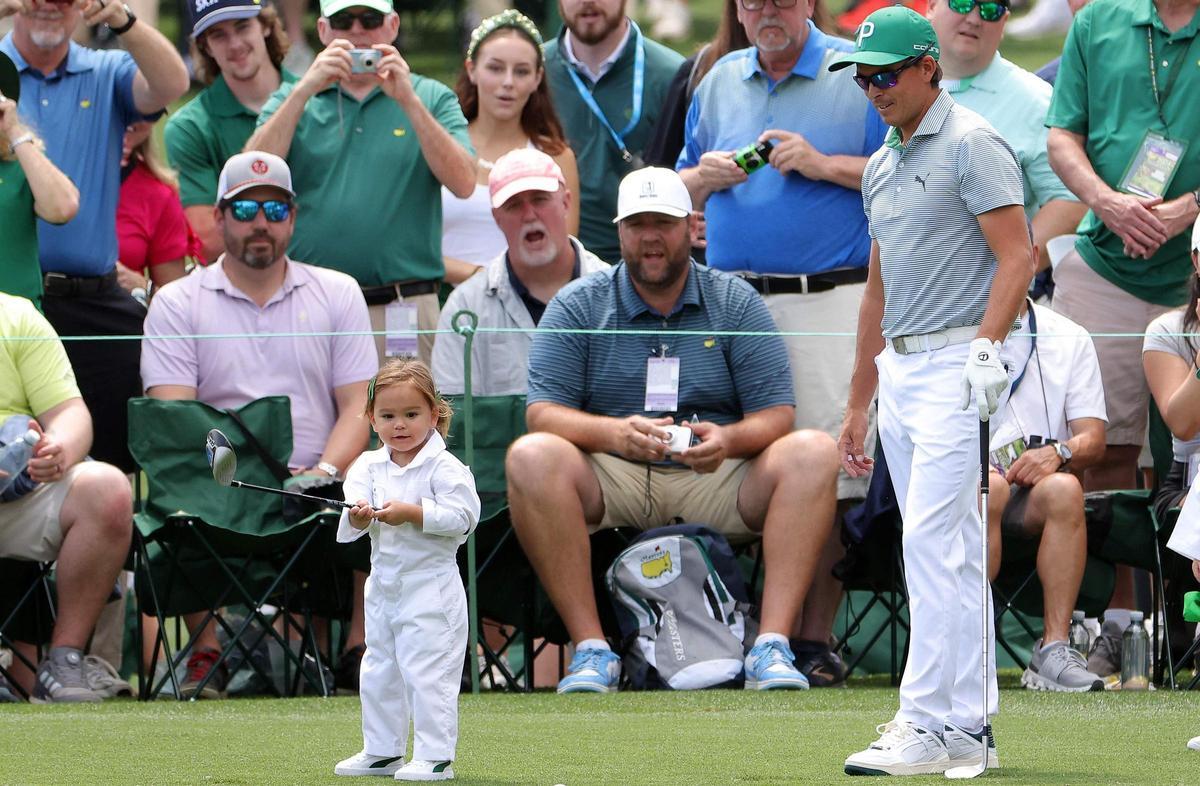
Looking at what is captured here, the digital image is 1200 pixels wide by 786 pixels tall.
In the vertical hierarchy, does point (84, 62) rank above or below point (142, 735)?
above

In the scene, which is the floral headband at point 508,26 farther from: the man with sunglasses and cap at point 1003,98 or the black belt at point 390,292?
the man with sunglasses and cap at point 1003,98

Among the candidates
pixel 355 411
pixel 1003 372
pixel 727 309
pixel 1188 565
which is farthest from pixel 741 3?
pixel 1003 372

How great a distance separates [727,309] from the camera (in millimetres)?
7898

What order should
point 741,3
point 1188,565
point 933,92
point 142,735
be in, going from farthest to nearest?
1. point 741,3
2. point 1188,565
3. point 142,735
4. point 933,92

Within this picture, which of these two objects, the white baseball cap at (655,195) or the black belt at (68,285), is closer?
the white baseball cap at (655,195)

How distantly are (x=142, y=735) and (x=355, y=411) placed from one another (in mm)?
2062

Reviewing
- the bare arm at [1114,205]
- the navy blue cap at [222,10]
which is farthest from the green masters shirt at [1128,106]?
the navy blue cap at [222,10]

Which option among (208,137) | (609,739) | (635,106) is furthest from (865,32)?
(208,137)

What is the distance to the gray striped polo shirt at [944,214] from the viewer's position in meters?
5.39

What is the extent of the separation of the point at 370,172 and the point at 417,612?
3640 millimetres

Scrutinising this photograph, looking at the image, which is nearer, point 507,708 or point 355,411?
point 507,708

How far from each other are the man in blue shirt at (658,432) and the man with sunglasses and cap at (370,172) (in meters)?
0.86

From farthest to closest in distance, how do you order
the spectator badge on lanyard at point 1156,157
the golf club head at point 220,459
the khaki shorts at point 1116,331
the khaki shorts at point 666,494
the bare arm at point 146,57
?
the bare arm at point 146,57
the khaki shorts at point 1116,331
the spectator badge on lanyard at point 1156,157
the khaki shorts at point 666,494
the golf club head at point 220,459

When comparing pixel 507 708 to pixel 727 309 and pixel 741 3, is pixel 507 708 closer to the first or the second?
pixel 727 309
